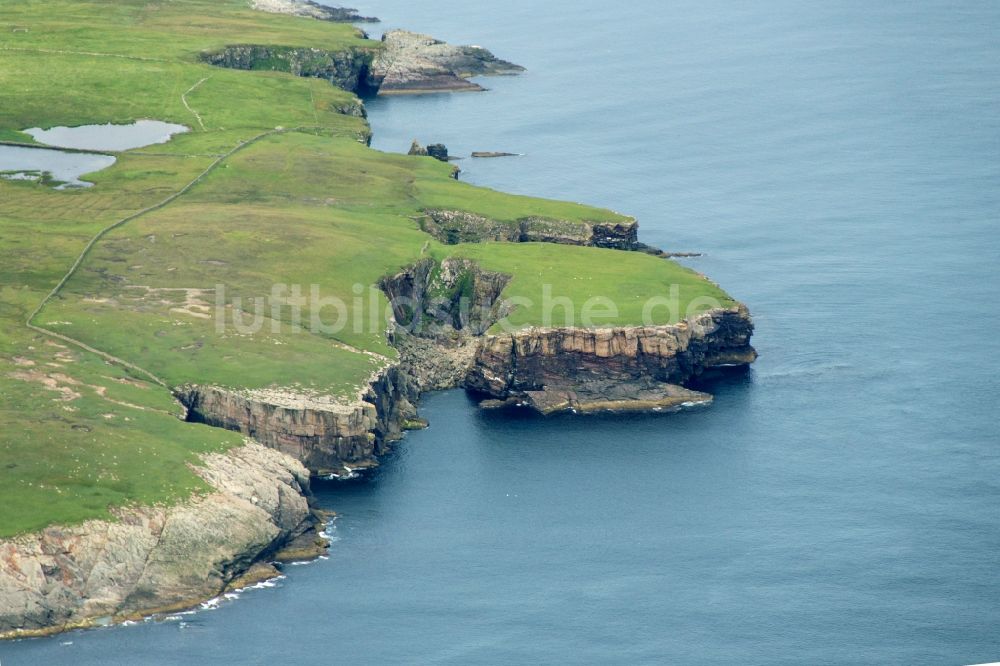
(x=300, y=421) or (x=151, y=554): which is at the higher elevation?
(x=300, y=421)

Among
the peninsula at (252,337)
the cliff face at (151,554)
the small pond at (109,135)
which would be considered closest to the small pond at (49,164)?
the peninsula at (252,337)

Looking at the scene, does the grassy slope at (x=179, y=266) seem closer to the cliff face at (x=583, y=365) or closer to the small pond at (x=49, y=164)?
the small pond at (x=49, y=164)

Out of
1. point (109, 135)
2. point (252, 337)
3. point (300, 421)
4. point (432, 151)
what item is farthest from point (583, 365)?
point (109, 135)

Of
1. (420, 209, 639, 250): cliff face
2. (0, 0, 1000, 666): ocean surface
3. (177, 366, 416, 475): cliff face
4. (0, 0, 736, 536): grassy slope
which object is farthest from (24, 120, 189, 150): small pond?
(177, 366, 416, 475): cliff face

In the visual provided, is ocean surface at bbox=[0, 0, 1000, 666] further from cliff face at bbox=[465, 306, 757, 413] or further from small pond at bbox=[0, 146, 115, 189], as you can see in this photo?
small pond at bbox=[0, 146, 115, 189]

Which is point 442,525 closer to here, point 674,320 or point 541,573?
point 541,573

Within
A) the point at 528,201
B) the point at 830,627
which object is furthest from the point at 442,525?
the point at 528,201

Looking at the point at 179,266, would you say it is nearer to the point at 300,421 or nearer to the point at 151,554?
the point at 300,421
